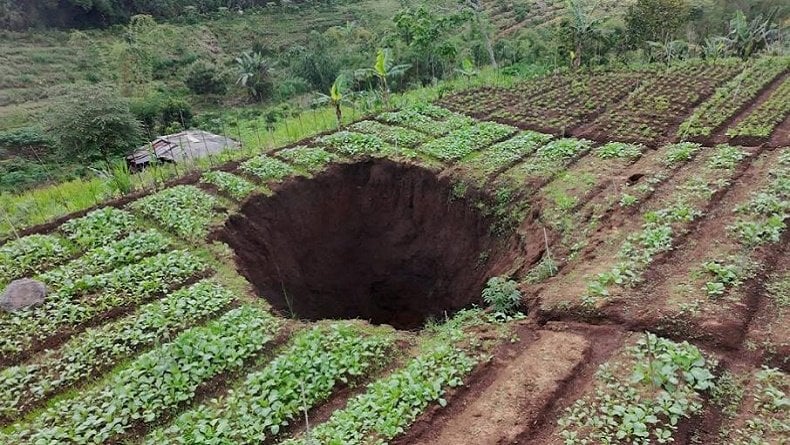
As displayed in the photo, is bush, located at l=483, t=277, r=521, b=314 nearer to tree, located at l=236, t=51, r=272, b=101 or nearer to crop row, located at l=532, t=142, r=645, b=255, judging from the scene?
crop row, located at l=532, t=142, r=645, b=255

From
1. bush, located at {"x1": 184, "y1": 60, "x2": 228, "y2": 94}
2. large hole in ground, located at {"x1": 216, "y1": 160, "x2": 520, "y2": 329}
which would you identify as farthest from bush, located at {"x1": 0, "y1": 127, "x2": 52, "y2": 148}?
large hole in ground, located at {"x1": 216, "y1": 160, "x2": 520, "y2": 329}

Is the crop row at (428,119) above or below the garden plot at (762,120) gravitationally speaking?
above

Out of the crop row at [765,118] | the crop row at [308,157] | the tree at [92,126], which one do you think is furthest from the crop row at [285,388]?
the tree at [92,126]

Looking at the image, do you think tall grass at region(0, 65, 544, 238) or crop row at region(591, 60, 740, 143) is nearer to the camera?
tall grass at region(0, 65, 544, 238)

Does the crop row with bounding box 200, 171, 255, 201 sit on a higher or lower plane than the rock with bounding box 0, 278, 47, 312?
higher

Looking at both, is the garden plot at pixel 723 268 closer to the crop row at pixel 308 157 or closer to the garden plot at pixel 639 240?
the garden plot at pixel 639 240

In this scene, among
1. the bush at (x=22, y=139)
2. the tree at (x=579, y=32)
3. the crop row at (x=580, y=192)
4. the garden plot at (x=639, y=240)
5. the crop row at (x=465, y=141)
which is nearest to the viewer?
the garden plot at (x=639, y=240)

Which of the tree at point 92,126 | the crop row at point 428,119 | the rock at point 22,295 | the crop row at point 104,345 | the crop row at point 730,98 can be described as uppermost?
the tree at point 92,126
